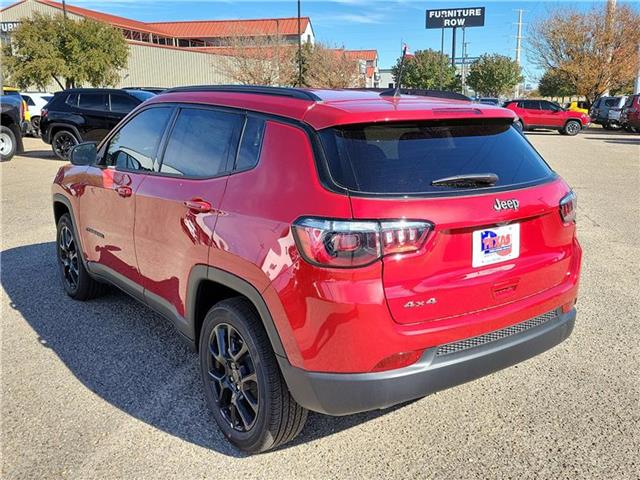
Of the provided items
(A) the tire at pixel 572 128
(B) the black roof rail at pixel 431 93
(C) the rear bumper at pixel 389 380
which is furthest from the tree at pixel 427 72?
(C) the rear bumper at pixel 389 380

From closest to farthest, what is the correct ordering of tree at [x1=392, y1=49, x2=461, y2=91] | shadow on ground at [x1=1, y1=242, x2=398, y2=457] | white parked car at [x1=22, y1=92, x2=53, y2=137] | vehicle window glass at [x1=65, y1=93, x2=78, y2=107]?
shadow on ground at [x1=1, y1=242, x2=398, y2=457] < vehicle window glass at [x1=65, y1=93, x2=78, y2=107] < white parked car at [x1=22, y1=92, x2=53, y2=137] < tree at [x1=392, y1=49, x2=461, y2=91]

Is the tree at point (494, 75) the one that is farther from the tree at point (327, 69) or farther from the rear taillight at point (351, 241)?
the rear taillight at point (351, 241)

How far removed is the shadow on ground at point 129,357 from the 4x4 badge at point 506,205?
1.36 m

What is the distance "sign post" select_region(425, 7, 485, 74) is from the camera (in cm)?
6069

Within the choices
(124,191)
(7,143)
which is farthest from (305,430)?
(7,143)

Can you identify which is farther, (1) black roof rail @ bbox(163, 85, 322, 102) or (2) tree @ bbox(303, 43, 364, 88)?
(2) tree @ bbox(303, 43, 364, 88)

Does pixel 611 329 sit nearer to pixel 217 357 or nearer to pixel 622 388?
pixel 622 388

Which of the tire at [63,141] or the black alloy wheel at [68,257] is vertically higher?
the tire at [63,141]

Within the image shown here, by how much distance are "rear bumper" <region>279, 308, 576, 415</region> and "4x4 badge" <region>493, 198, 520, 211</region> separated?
615mm

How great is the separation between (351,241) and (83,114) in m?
13.7

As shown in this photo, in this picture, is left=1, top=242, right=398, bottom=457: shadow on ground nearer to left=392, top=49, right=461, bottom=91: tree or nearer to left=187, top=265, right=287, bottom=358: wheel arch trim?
left=187, top=265, right=287, bottom=358: wheel arch trim

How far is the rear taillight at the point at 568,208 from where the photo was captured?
9.29ft

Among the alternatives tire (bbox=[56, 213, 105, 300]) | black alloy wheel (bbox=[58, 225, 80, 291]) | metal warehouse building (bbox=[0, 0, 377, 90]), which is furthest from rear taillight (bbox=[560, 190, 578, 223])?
metal warehouse building (bbox=[0, 0, 377, 90])

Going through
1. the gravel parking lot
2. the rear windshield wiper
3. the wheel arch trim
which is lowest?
the gravel parking lot
